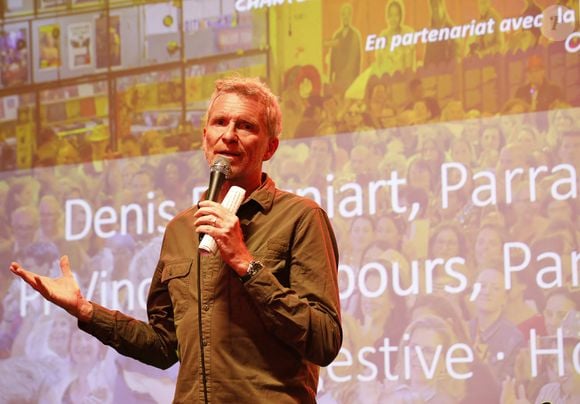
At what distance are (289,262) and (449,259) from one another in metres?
1.65

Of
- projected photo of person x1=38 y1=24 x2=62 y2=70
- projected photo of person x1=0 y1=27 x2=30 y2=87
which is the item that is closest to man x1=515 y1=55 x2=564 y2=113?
projected photo of person x1=38 y1=24 x2=62 y2=70

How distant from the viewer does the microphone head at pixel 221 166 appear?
2156 millimetres

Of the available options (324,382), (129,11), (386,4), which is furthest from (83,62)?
(324,382)

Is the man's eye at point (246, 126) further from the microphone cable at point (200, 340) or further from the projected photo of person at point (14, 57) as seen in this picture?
the projected photo of person at point (14, 57)

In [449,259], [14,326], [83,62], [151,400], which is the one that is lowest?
[151,400]

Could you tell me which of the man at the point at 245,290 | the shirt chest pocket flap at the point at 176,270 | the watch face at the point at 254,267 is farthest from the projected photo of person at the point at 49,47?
the watch face at the point at 254,267

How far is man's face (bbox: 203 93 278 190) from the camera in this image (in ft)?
7.32

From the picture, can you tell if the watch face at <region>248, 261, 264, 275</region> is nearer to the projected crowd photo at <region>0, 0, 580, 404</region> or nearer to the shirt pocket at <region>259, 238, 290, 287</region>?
the shirt pocket at <region>259, 238, 290, 287</region>

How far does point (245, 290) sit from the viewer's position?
7.00 feet

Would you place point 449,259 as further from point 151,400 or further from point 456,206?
point 151,400

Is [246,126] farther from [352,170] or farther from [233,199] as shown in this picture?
[352,170]

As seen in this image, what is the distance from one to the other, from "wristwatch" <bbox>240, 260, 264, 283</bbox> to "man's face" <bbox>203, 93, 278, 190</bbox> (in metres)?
0.30

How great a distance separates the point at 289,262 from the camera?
2.18 m

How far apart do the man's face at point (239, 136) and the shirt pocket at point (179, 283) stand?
9.8 inches
